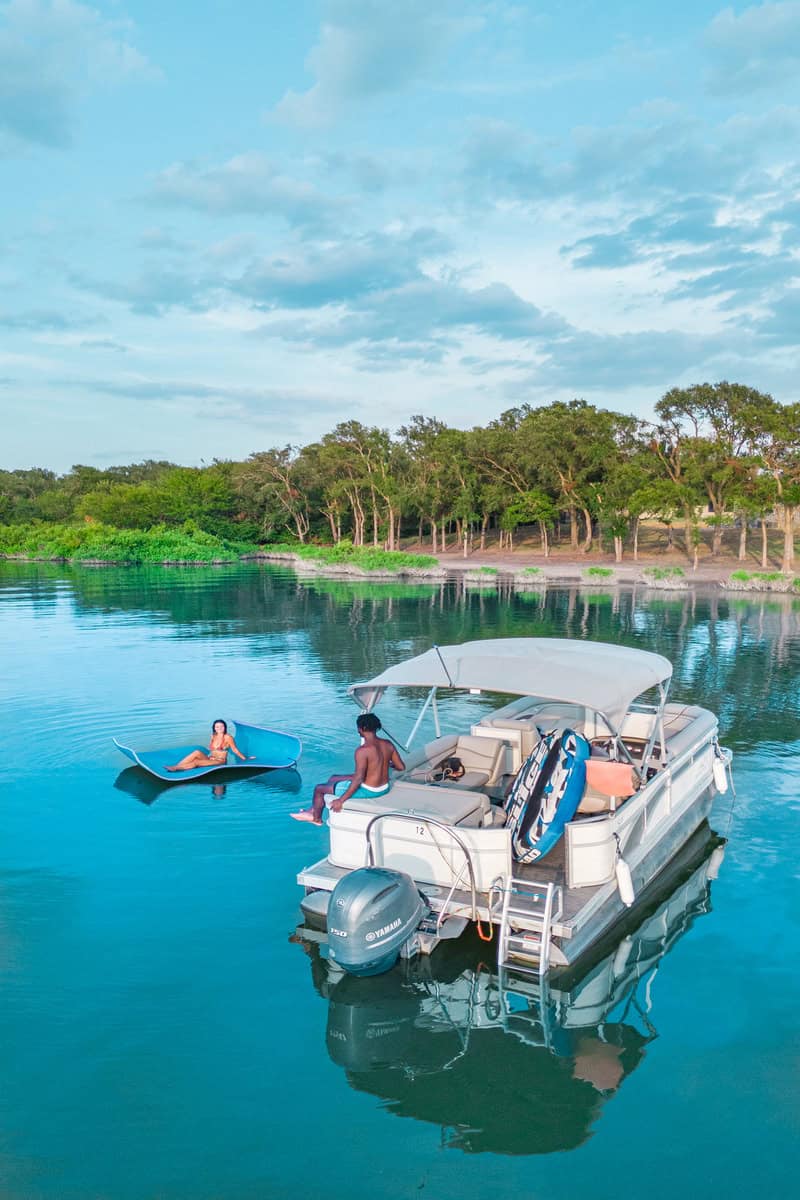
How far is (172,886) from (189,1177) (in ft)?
15.3

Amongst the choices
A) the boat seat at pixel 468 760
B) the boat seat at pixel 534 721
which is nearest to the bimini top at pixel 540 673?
the boat seat at pixel 468 760

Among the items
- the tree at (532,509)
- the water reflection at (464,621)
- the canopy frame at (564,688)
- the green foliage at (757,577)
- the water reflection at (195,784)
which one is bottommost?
the water reflection at (195,784)

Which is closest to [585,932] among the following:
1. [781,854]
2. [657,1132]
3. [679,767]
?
[657,1132]

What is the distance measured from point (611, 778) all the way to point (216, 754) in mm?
7795

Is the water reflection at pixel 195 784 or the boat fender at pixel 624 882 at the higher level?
the boat fender at pixel 624 882

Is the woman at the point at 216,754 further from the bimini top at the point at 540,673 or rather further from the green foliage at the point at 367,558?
the green foliage at the point at 367,558

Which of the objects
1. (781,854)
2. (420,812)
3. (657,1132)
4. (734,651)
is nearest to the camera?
(657,1132)

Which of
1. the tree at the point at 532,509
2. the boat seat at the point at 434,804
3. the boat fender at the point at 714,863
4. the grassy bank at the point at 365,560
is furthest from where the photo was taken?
the tree at the point at 532,509

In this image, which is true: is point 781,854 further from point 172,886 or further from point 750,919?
point 172,886

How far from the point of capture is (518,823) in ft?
26.8

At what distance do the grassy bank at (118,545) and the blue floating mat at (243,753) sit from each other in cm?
6851

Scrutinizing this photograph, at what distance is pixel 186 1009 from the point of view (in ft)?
24.3

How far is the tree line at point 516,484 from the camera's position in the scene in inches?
2188

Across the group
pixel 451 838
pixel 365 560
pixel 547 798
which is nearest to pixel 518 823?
pixel 547 798
